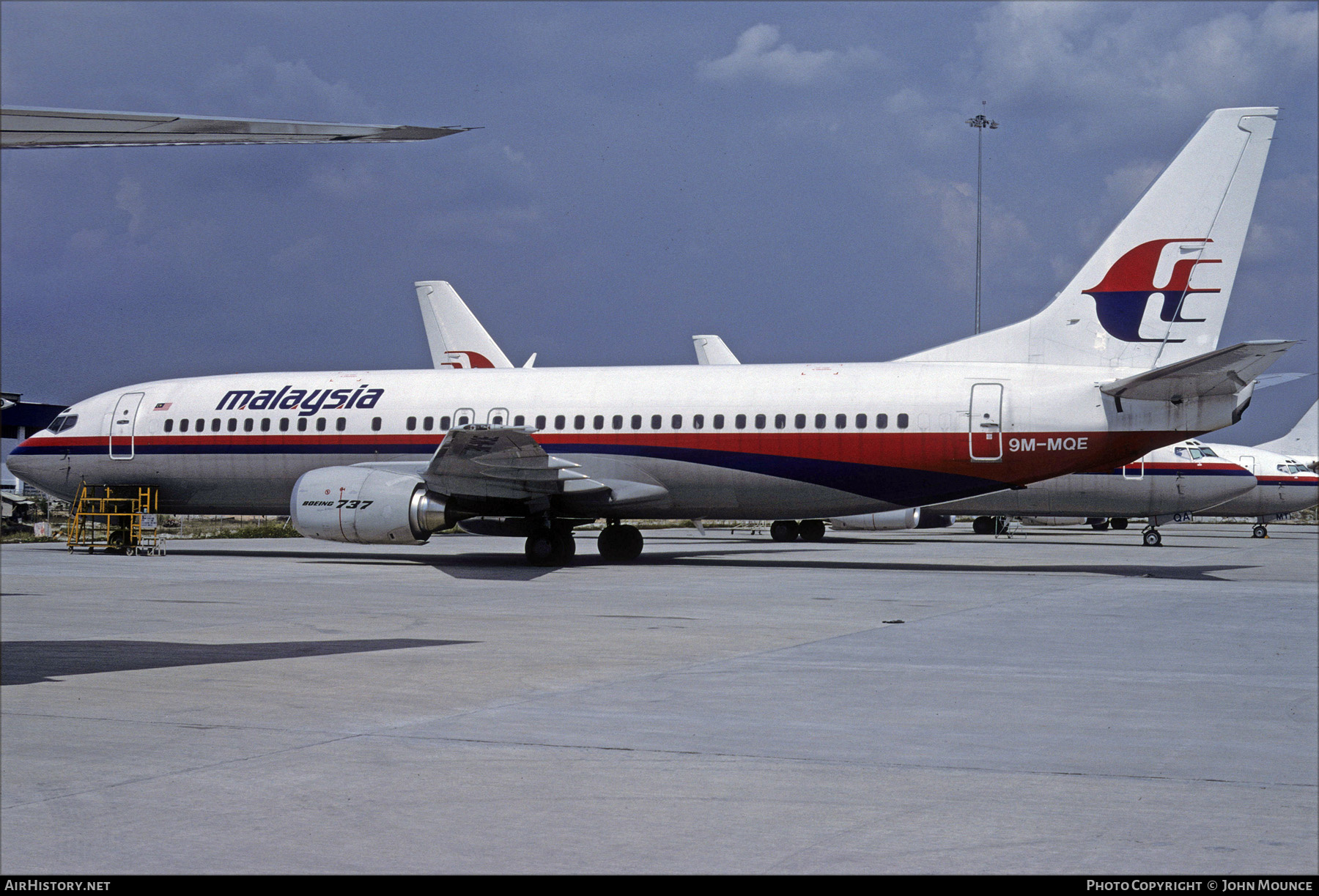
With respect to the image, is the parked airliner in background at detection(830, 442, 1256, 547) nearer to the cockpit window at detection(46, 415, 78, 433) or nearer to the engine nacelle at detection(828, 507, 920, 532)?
the engine nacelle at detection(828, 507, 920, 532)

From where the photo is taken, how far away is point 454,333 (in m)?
38.6

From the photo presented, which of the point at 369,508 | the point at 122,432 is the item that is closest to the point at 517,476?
the point at 369,508

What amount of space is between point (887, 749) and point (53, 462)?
26070mm

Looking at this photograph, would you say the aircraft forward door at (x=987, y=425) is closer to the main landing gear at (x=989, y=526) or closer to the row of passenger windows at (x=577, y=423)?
the row of passenger windows at (x=577, y=423)

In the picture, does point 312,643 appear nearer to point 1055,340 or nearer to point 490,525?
point 490,525

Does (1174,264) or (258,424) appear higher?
(1174,264)

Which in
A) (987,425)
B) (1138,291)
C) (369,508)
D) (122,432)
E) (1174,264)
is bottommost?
(369,508)

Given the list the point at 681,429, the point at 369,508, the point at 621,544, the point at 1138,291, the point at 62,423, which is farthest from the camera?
the point at 62,423

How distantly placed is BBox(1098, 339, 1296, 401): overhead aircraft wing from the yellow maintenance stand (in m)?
19.4

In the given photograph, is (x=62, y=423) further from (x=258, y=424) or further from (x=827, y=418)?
(x=827, y=418)

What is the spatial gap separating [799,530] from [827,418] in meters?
17.5

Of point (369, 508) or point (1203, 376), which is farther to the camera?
point (369, 508)

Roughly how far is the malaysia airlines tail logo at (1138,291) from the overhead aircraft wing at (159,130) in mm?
18657
